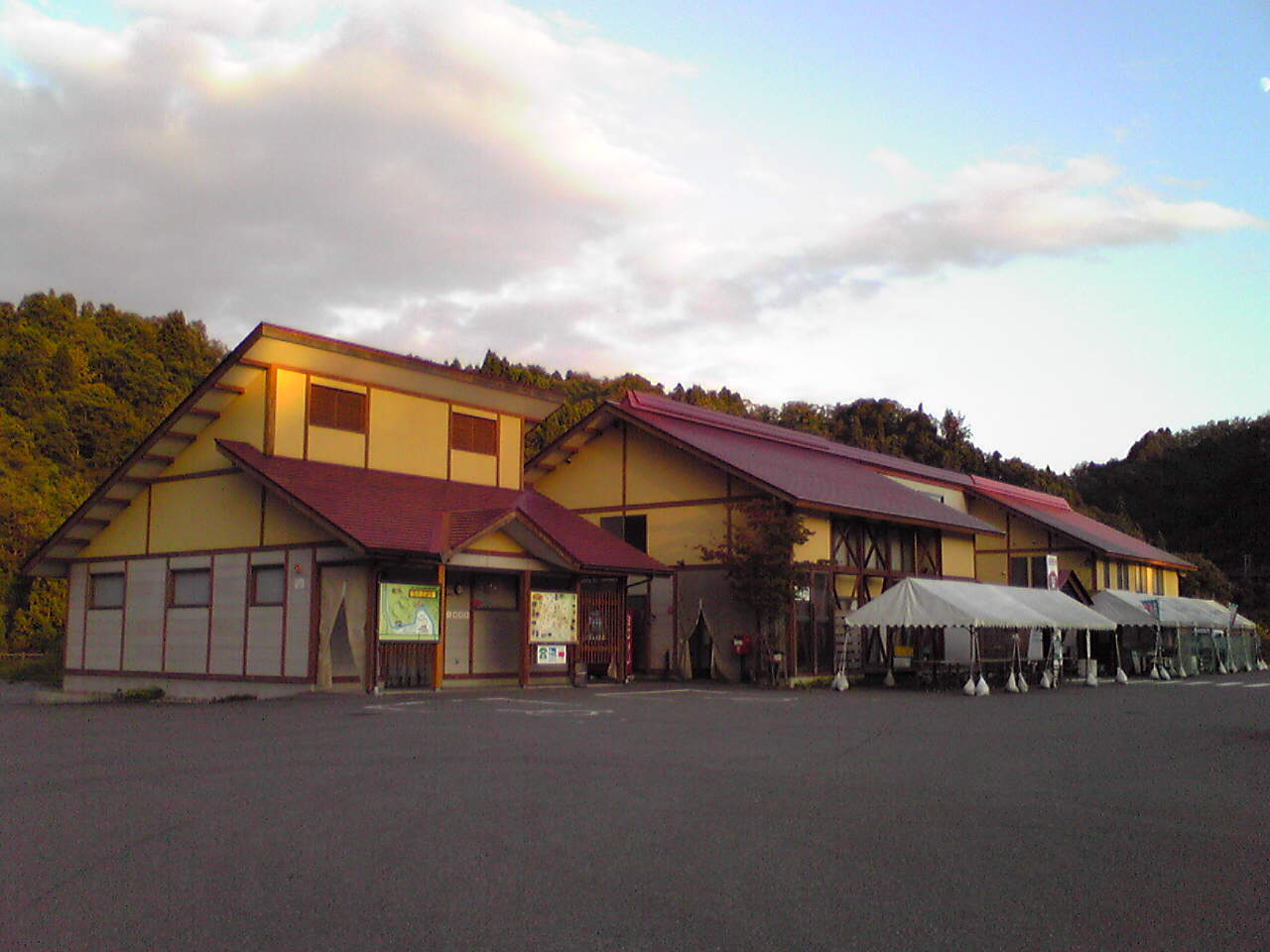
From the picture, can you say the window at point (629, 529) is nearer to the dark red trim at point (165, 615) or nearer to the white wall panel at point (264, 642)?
the white wall panel at point (264, 642)

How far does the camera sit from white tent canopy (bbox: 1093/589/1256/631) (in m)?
31.7

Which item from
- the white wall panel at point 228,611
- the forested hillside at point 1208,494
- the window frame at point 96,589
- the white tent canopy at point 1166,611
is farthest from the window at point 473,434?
the forested hillside at point 1208,494

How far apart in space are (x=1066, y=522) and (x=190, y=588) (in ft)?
106

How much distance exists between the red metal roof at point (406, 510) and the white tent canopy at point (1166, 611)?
522 inches

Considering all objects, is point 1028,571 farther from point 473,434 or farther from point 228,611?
point 228,611

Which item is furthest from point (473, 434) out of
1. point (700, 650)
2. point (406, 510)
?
point (700, 650)

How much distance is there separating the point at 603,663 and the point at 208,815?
56.6 ft

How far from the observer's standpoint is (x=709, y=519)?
27750 mm

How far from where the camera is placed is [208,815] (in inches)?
329

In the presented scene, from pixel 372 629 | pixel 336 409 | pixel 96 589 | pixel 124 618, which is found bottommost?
pixel 372 629

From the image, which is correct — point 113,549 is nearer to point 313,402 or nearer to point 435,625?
point 313,402

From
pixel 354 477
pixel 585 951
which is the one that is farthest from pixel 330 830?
pixel 354 477

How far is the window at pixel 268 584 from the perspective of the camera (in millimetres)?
21672

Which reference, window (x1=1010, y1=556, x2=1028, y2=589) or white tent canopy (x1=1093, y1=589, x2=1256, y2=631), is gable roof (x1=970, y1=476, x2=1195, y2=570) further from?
white tent canopy (x1=1093, y1=589, x2=1256, y2=631)
